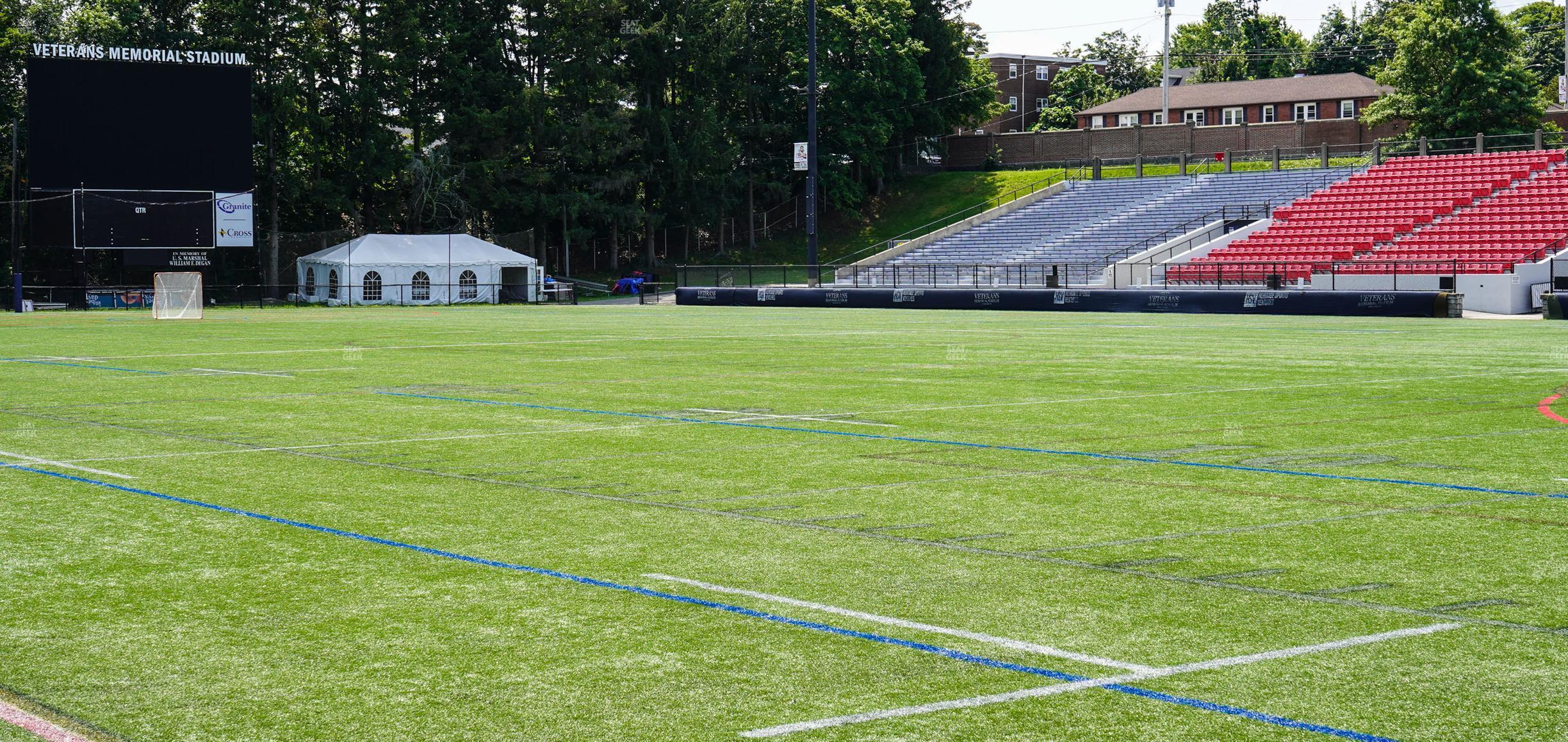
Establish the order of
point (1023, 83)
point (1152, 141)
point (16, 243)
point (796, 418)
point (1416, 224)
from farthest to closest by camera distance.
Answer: point (1023, 83), point (1152, 141), point (16, 243), point (1416, 224), point (796, 418)

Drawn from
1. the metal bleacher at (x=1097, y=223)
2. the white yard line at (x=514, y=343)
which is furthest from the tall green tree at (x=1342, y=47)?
the white yard line at (x=514, y=343)

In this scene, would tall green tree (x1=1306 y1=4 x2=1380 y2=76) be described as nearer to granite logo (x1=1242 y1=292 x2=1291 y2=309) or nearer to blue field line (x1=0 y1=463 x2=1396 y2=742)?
granite logo (x1=1242 y1=292 x2=1291 y2=309)

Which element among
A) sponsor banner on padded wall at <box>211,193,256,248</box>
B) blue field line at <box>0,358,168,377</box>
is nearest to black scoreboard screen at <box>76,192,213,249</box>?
sponsor banner on padded wall at <box>211,193,256,248</box>

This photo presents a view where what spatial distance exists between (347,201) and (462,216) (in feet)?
19.0

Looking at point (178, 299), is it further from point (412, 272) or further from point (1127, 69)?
point (1127, 69)

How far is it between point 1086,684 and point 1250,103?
108 meters

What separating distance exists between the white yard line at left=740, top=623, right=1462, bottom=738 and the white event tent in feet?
186

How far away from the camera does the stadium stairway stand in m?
46.0

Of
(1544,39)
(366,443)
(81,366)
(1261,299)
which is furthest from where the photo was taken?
(1544,39)

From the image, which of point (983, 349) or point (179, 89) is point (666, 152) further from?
point (983, 349)

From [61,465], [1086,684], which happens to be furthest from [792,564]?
[61,465]

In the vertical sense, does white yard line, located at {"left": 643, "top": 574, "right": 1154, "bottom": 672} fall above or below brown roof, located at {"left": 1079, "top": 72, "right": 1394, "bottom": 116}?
below

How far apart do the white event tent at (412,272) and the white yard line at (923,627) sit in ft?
180

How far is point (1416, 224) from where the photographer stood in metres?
51.9
